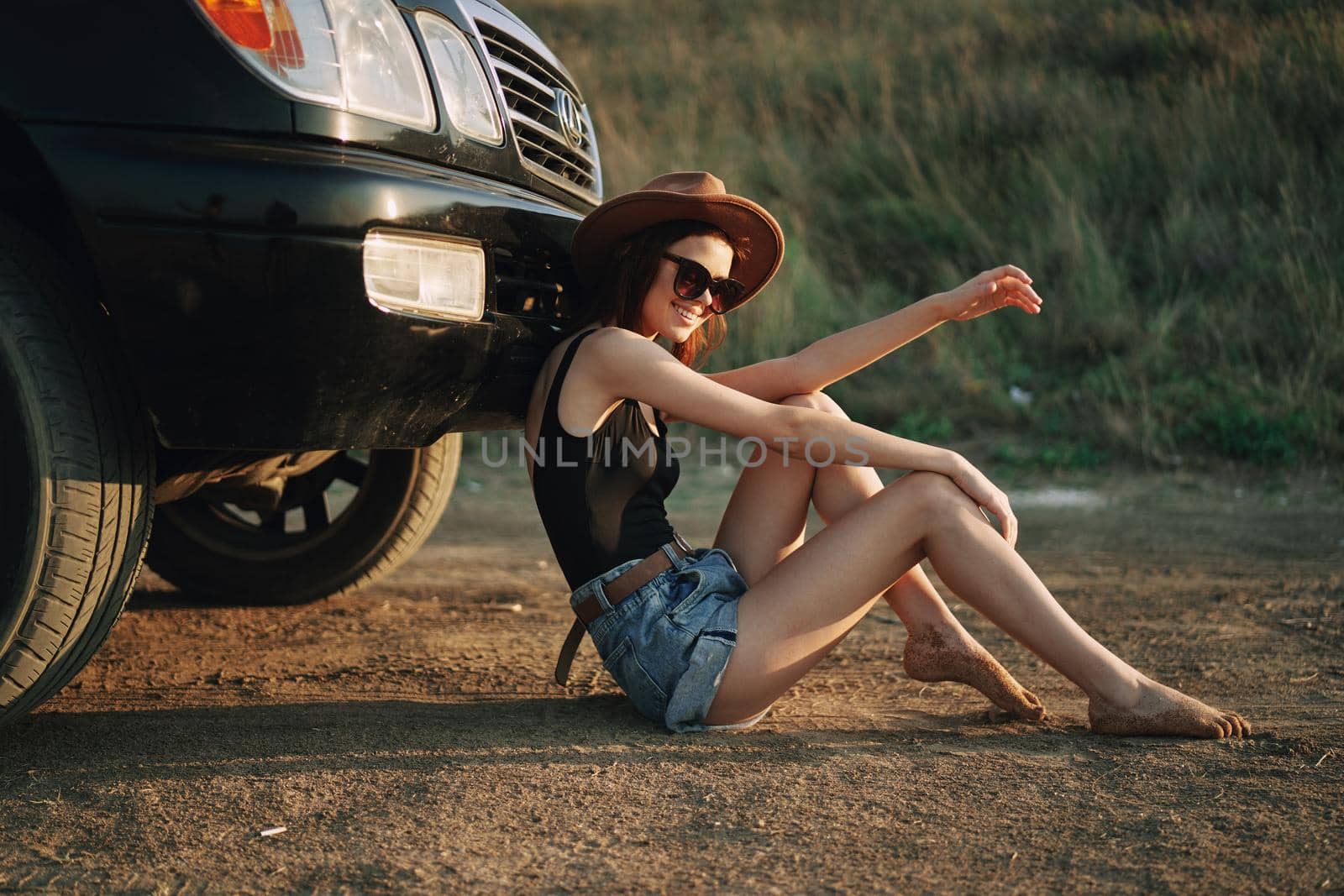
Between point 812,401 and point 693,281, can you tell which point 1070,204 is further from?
point 693,281

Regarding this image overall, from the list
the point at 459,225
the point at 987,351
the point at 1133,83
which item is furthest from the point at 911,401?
the point at 459,225

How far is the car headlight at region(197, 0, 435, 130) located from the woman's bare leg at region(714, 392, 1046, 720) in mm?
1116

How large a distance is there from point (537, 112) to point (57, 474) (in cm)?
142

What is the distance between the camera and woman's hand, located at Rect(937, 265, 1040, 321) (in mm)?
2889

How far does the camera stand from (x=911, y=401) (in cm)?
680

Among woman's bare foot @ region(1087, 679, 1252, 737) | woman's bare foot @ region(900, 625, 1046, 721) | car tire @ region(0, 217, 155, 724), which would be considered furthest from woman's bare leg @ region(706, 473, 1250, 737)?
car tire @ region(0, 217, 155, 724)

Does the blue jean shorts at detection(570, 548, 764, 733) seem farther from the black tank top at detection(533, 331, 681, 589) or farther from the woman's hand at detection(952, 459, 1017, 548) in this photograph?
the woman's hand at detection(952, 459, 1017, 548)

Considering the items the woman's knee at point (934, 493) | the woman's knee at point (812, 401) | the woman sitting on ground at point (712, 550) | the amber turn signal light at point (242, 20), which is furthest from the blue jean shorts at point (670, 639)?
the amber turn signal light at point (242, 20)

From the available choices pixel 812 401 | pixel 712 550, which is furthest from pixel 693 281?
pixel 712 550

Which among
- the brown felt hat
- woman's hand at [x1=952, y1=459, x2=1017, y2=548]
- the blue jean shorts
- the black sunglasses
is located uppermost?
the brown felt hat

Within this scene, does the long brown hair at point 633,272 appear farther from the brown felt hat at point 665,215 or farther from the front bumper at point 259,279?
the front bumper at point 259,279

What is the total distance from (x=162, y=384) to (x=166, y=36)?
611 mm

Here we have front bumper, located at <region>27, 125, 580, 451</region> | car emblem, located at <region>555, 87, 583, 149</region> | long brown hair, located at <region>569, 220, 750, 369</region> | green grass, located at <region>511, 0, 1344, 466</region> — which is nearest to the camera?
front bumper, located at <region>27, 125, 580, 451</region>

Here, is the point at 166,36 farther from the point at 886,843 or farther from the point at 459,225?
the point at 886,843
